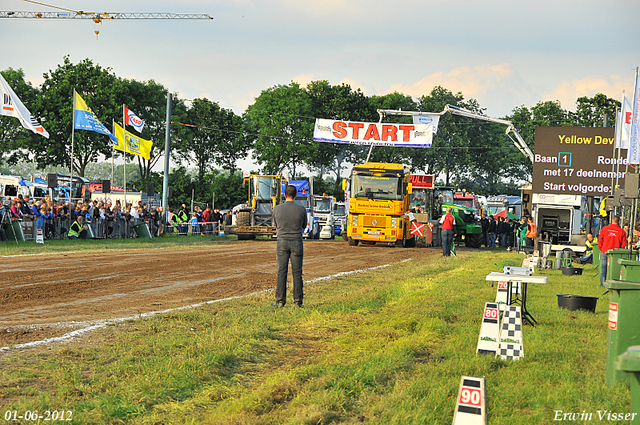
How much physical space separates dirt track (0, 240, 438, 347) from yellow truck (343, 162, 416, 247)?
9570mm

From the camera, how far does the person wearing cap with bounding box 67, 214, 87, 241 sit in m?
27.4

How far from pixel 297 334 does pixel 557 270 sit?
14.7m

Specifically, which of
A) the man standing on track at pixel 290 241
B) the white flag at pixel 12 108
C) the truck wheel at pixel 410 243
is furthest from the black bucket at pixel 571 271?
the white flag at pixel 12 108

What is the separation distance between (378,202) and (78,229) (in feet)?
44.7

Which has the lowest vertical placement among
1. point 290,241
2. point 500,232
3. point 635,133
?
point 500,232

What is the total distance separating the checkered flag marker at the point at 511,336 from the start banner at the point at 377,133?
31737 mm

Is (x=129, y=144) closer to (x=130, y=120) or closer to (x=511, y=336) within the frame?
(x=130, y=120)

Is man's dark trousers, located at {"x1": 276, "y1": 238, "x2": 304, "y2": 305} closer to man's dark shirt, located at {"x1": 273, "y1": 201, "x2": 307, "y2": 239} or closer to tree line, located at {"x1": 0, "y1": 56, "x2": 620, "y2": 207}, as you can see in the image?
man's dark shirt, located at {"x1": 273, "y1": 201, "x2": 307, "y2": 239}

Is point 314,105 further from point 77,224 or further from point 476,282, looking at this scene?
point 476,282

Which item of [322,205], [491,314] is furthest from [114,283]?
[322,205]

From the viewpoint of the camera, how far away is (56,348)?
739cm

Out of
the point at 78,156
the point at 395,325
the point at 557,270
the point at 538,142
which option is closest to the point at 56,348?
the point at 395,325

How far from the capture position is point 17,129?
56.7 m

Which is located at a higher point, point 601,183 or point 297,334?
Answer: point 601,183
